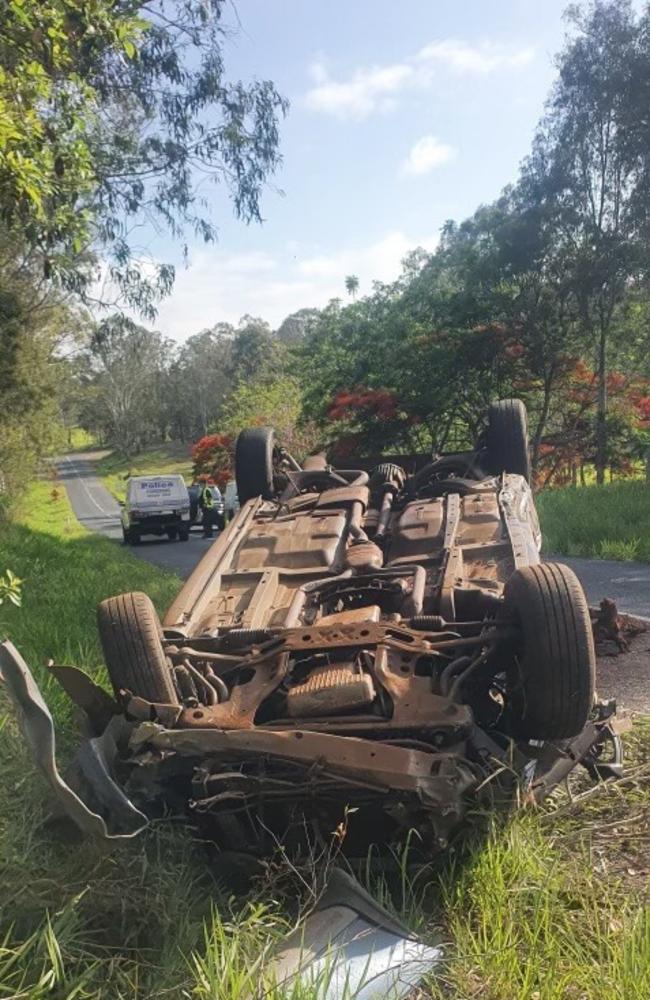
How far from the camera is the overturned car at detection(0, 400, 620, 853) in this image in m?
3.36

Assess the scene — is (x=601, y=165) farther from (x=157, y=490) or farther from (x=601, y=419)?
(x=157, y=490)

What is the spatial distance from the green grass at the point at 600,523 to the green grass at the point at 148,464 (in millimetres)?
41523

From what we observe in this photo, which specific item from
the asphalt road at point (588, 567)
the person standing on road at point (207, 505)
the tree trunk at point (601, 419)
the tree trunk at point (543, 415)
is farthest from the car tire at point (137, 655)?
the tree trunk at point (543, 415)

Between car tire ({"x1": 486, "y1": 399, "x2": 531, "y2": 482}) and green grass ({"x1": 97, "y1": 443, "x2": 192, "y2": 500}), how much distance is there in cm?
4815

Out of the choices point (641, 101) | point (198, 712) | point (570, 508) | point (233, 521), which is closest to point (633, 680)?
point (233, 521)

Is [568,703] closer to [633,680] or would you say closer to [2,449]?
[633,680]

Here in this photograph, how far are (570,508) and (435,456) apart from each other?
23.4ft

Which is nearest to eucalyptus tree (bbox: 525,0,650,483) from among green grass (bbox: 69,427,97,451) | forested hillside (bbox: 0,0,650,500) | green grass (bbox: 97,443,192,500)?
forested hillside (bbox: 0,0,650,500)

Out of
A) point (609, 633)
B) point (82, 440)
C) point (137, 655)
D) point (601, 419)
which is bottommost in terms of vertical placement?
point (82, 440)

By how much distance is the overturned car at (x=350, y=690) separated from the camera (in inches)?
132

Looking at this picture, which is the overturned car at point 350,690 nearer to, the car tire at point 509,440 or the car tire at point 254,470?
the car tire at point 509,440

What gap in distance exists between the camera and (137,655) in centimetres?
408

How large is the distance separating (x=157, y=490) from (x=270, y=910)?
760 inches

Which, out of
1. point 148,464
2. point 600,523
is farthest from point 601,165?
point 148,464
